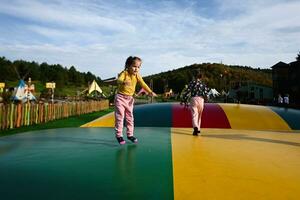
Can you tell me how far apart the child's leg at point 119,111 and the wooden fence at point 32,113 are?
7.29 metres

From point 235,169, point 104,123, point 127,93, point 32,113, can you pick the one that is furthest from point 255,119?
point 32,113

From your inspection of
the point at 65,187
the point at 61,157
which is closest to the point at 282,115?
the point at 61,157

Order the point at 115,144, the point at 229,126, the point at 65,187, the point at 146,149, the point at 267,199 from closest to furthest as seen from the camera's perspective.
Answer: the point at 267,199 < the point at 65,187 < the point at 146,149 < the point at 115,144 < the point at 229,126

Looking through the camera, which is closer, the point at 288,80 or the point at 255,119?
the point at 255,119

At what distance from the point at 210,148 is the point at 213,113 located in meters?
4.08

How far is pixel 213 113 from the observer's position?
855cm

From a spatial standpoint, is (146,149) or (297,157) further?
(146,149)

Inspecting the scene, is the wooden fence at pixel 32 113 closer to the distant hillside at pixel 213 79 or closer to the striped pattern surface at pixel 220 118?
the striped pattern surface at pixel 220 118

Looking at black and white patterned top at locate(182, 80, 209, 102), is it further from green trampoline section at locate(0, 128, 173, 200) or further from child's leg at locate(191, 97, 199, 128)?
green trampoline section at locate(0, 128, 173, 200)

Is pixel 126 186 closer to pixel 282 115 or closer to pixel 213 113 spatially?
pixel 213 113

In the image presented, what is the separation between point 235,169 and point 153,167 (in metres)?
0.82

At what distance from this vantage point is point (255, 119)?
8172 millimetres

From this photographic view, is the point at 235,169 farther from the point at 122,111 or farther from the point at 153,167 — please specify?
the point at 122,111

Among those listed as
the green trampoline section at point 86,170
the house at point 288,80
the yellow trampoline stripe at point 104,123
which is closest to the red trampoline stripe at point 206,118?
the yellow trampoline stripe at point 104,123
